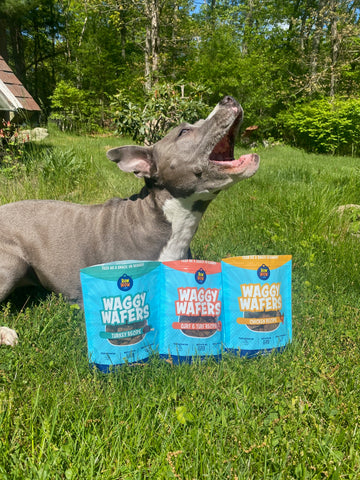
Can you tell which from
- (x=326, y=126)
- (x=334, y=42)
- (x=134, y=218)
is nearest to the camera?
(x=134, y=218)

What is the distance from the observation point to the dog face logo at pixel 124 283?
207 cm

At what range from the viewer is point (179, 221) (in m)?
2.65

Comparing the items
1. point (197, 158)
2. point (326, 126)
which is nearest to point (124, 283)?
point (197, 158)

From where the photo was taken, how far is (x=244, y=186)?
5.89 m

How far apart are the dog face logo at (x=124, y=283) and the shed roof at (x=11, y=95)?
517cm

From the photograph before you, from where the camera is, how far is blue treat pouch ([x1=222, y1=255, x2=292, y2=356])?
2.26 meters

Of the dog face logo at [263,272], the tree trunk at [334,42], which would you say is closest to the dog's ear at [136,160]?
the dog face logo at [263,272]

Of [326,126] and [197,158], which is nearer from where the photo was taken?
[197,158]

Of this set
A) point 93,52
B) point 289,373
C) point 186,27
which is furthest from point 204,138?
point 93,52

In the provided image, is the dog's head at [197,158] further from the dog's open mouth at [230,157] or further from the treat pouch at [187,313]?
the treat pouch at [187,313]

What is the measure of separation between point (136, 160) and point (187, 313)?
120 centimetres

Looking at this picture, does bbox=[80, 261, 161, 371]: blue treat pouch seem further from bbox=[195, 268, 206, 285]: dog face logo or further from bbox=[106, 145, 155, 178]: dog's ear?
bbox=[106, 145, 155, 178]: dog's ear

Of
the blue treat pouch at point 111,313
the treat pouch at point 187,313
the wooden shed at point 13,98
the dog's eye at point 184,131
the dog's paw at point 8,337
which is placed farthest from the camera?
the wooden shed at point 13,98

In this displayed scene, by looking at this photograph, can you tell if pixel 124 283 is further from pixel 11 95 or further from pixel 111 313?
pixel 11 95
